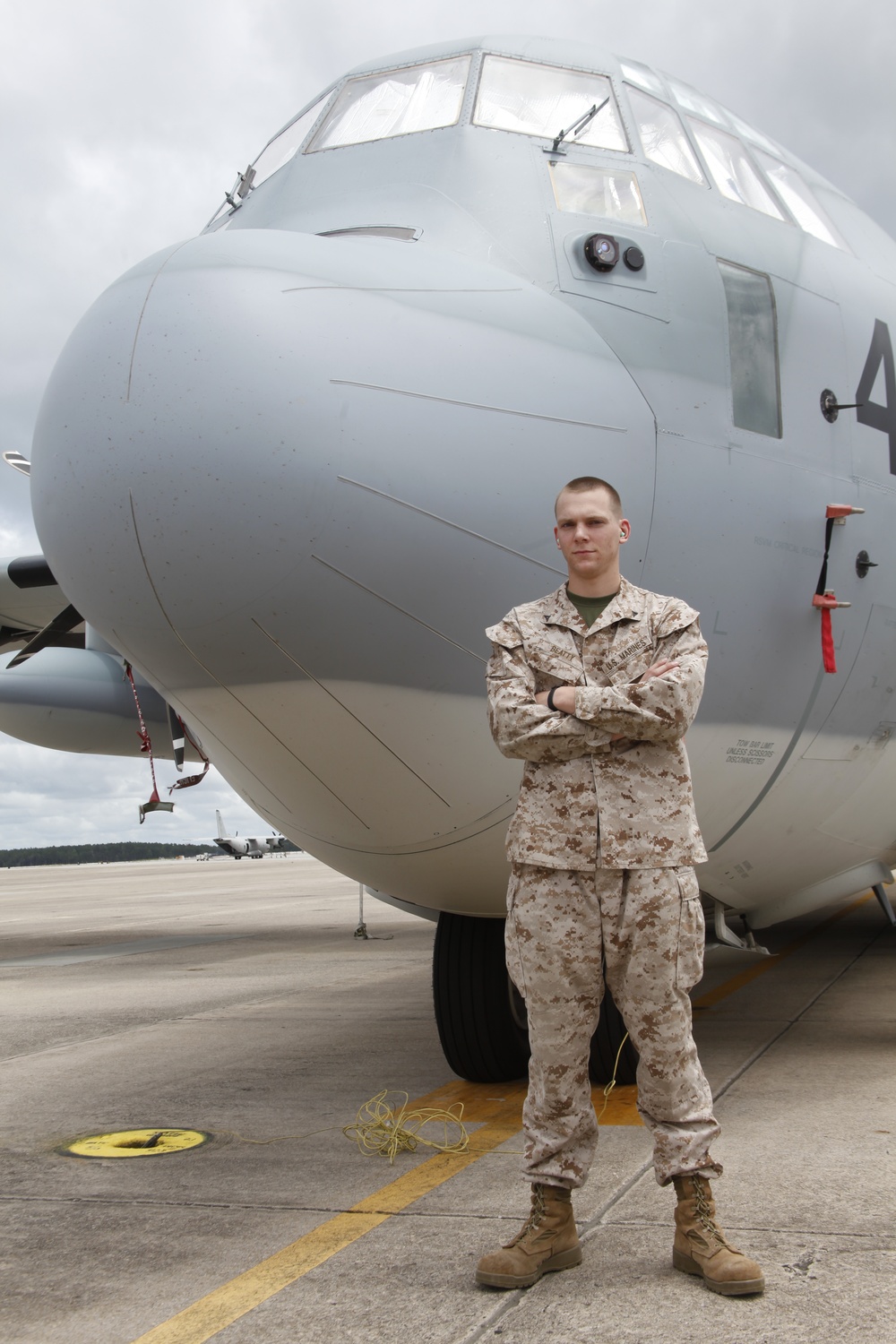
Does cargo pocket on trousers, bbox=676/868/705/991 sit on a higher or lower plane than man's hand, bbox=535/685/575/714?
lower

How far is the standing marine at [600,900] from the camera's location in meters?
2.99

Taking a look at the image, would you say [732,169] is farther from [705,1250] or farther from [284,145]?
[705,1250]

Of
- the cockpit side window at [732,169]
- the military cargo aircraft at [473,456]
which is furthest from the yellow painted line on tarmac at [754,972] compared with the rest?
the cockpit side window at [732,169]

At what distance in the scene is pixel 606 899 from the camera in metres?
3.04

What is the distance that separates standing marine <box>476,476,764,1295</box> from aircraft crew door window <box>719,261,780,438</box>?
5.19ft

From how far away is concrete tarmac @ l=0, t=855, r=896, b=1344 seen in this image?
2818 mm

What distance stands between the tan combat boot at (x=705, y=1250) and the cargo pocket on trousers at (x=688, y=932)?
1.57 ft

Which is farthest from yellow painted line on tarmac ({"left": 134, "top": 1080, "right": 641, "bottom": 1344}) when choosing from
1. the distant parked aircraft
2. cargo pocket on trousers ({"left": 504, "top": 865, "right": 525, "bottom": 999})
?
the distant parked aircraft

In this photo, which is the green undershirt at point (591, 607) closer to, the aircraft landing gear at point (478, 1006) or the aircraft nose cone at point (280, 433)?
the aircraft nose cone at point (280, 433)

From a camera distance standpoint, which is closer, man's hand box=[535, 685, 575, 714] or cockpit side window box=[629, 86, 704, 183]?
man's hand box=[535, 685, 575, 714]

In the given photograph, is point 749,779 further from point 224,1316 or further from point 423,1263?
point 224,1316

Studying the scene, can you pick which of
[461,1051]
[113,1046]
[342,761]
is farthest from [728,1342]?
[113,1046]

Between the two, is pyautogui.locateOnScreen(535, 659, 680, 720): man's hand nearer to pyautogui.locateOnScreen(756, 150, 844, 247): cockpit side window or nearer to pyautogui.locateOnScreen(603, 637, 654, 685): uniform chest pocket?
pyautogui.locateOnScreen(603, 637, 654, 685): uniform chest pocket

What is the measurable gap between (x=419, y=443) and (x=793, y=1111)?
3.04 m
